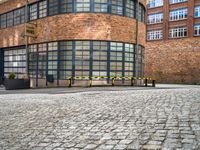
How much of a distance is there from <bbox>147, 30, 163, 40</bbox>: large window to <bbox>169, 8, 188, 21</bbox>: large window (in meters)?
3.36

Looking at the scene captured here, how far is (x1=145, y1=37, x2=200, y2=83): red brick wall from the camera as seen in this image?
129 feet

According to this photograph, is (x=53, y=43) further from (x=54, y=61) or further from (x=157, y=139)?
(x=157, y=139)

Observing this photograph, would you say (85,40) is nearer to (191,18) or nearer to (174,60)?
(174,60)

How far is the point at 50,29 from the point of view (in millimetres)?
21406

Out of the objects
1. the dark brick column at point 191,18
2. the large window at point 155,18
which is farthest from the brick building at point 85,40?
the large window at point 155,18

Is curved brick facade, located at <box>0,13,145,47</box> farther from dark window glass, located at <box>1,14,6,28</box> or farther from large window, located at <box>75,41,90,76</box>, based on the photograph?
dark window glass, located at <box>1,14,6,28</box>

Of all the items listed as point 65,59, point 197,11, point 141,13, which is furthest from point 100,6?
point 197,11

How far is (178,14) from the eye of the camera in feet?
138

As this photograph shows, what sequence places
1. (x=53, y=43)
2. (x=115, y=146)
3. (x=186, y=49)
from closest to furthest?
(x=115, y=146)
(x=53, y=43)
(x=186, y=49)

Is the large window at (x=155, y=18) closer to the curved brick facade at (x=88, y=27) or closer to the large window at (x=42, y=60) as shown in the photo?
the curved brick facade at (x=88, y=27)

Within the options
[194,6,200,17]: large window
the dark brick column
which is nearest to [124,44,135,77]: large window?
the dark brick column

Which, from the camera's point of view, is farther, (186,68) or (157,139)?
(186,68)

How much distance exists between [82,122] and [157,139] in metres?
2.33

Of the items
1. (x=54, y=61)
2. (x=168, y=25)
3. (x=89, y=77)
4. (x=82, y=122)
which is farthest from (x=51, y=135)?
(x=168, y=25)
